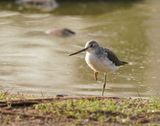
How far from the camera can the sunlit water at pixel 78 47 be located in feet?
35.9

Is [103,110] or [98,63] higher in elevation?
[103,110]

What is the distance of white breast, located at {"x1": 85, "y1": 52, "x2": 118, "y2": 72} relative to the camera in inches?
369

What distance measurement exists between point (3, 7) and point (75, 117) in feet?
38.5

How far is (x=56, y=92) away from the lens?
1030 cm

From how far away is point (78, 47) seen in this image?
1395 centimetres

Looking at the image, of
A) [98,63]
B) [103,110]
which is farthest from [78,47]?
[103,110]

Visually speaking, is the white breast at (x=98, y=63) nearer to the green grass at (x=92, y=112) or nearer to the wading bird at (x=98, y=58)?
the wading bird at (x=98, y=58)

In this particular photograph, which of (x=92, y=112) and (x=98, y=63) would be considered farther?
(x=98, y=63)

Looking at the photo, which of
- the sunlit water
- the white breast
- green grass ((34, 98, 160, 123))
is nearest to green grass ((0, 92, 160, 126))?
green grass ((34, 98, 160, 123))

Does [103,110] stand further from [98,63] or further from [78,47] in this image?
[78,47]

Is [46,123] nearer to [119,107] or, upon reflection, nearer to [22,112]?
[22,112]

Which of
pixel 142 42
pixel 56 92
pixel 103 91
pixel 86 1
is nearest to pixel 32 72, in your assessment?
pixel 56 92

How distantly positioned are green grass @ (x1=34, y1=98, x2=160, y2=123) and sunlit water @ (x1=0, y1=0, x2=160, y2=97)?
87.8 inches

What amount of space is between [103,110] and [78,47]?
661 cm
